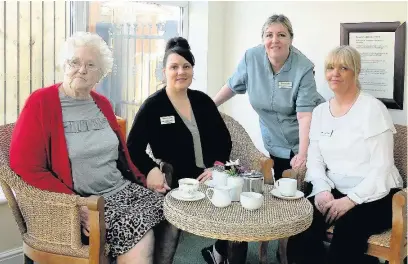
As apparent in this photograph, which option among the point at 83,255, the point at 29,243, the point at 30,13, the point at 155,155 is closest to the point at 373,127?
the point at 155,155

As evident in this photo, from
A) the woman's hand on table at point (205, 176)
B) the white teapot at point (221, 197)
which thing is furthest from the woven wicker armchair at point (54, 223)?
the woman's hand on table at point (205, 176)

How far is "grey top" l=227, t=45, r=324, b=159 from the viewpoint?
2.99 m

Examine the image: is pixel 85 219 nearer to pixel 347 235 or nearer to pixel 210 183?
pixel 210 183

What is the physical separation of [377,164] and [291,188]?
49cm

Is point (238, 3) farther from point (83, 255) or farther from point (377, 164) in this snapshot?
point (83, 255)

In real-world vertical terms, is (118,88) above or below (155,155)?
above

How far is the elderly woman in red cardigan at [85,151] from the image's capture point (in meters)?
2.14

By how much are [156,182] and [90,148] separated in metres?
0.44

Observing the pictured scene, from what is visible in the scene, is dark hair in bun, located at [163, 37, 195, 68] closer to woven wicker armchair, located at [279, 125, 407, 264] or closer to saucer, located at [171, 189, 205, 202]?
saucer, located at [171, 189, 205, 202]

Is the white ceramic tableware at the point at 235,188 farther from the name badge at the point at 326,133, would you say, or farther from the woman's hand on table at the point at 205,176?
the name badge at the point at 326,133

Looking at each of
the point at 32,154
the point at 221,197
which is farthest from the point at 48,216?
the point at 221,197

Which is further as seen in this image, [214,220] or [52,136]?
[52,136]

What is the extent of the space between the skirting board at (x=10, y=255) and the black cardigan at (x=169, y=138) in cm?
85

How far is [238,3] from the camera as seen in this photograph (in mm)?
3850
